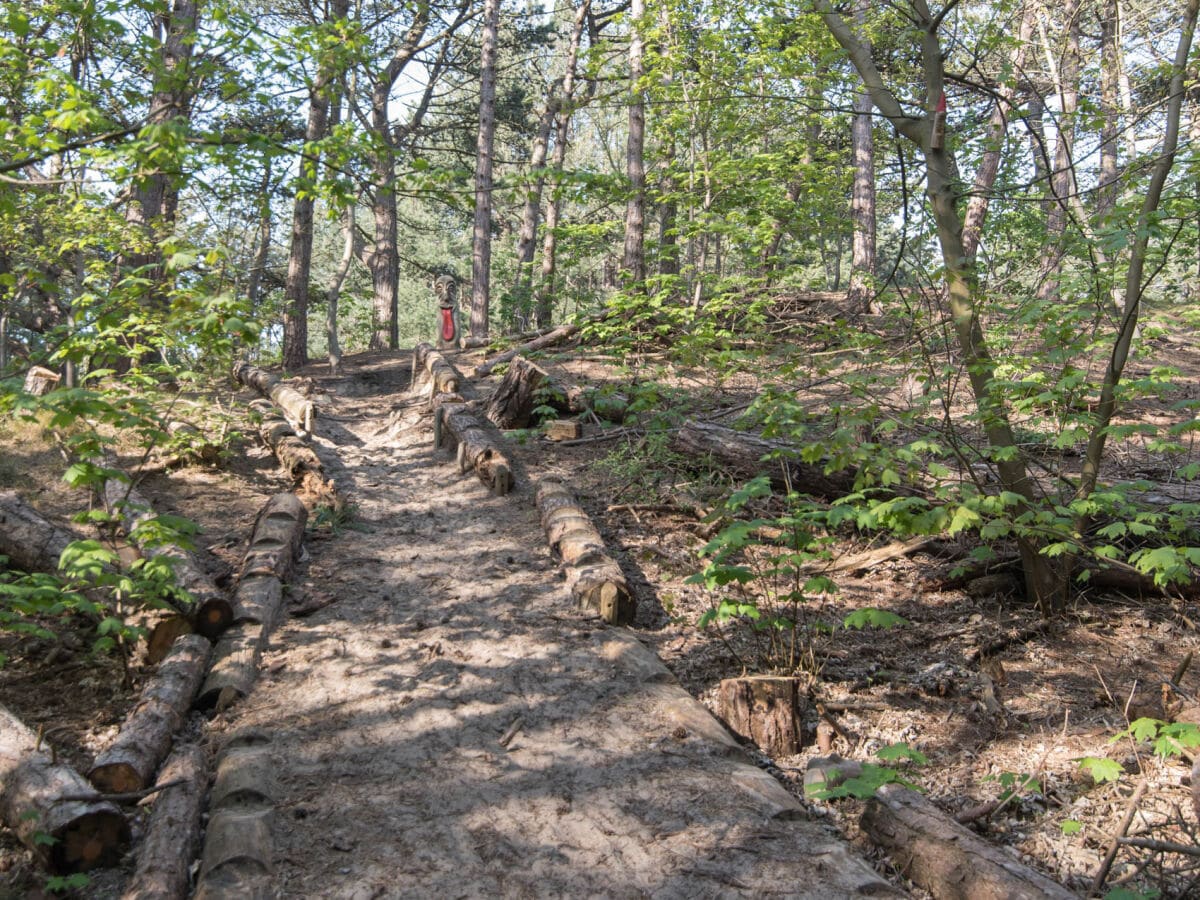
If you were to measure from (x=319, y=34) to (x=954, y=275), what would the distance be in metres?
5.28

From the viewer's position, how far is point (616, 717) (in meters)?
4.27

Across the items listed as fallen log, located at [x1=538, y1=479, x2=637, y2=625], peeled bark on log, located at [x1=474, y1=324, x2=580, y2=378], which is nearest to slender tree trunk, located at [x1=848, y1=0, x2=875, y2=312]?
peeled bark on log, located at [x1=474, y1=324, x2=580, y2=378]

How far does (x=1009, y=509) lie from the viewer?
4.95 m

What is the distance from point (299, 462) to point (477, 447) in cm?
194

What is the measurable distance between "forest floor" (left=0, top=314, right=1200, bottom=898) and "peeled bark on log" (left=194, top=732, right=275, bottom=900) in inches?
3.6

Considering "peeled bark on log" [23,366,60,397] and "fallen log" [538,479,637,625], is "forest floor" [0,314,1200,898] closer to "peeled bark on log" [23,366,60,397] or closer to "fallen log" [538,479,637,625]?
"fallen log" [538,479,637,625]

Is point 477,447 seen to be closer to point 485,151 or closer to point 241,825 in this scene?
point 241,825

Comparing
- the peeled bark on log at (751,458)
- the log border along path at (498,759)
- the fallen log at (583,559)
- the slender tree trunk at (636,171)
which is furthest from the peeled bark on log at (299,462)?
the slender tree trunk at (636,171)

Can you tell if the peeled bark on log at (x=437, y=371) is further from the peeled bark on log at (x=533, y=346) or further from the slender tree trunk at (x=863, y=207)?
the slender tree trunk at (x=863, y=207)

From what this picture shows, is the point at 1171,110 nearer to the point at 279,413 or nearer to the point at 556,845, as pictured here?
the point at 556,845

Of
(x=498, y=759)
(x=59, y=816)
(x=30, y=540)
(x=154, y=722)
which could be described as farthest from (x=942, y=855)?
(x=30, y=540)

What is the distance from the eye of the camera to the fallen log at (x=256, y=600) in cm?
443

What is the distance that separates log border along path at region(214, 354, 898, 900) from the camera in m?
3.10

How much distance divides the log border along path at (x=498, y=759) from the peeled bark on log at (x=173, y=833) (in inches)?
13.9
